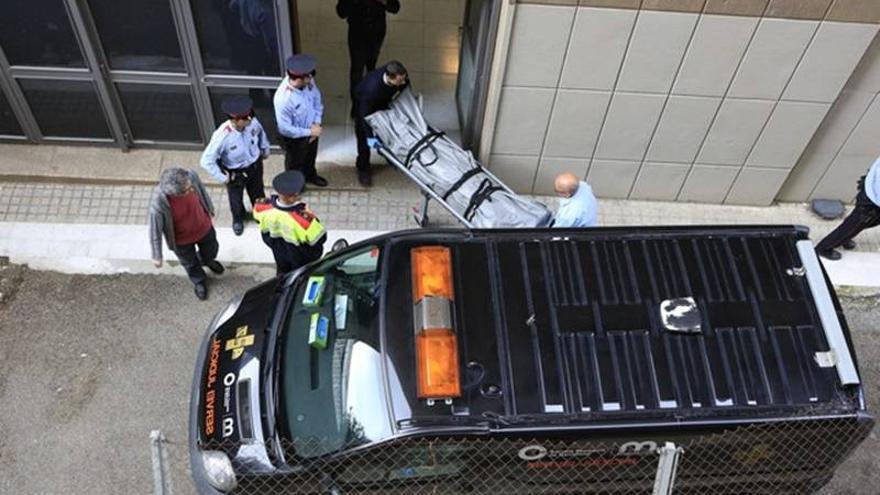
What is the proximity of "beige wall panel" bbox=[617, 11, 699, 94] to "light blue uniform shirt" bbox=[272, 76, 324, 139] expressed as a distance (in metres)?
2.71

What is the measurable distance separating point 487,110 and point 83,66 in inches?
150

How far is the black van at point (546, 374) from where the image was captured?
13.7ft

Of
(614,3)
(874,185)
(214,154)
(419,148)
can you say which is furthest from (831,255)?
(214,154)

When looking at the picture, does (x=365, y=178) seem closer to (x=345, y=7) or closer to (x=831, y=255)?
(x=345, y=7)

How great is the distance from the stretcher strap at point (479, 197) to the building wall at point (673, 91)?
2.27 ft

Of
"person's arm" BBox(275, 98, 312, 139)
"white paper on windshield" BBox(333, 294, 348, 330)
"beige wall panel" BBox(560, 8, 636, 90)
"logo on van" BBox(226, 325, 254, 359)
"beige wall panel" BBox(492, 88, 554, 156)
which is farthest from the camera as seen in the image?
"beige wall panel" BBox(492, 88, 554, 156)

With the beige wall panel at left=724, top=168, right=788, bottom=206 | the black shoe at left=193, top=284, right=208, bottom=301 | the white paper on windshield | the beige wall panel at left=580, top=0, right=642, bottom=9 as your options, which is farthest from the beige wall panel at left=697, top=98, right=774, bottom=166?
the black shoe at left=193, top=284, right=208, bottom=301

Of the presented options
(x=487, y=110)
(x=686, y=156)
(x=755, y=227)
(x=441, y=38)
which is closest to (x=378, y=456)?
(x=755, y=227)

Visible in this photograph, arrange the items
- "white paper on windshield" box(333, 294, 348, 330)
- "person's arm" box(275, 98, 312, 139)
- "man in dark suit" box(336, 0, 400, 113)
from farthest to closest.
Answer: "man in dark suit" box(336, 0, 400, 113), "person's arm" box(275, 98, 312, 139), "white paper on windshield" box(333, 294, 348, 330)

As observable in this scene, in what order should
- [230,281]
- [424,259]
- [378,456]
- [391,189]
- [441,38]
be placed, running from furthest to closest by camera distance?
[441,38] → [391,189] → [230,281] → [424,259] → [378,456]

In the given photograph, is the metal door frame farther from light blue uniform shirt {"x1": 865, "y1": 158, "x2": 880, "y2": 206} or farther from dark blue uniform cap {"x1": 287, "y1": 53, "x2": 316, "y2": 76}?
light blue uniform shirt {"x1": 865, "y1": 158, "x2": 880, "y2": 206}

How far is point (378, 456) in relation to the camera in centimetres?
421

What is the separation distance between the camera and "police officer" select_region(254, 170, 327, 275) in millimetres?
5418

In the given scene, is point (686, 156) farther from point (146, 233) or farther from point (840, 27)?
point (146, 233)
